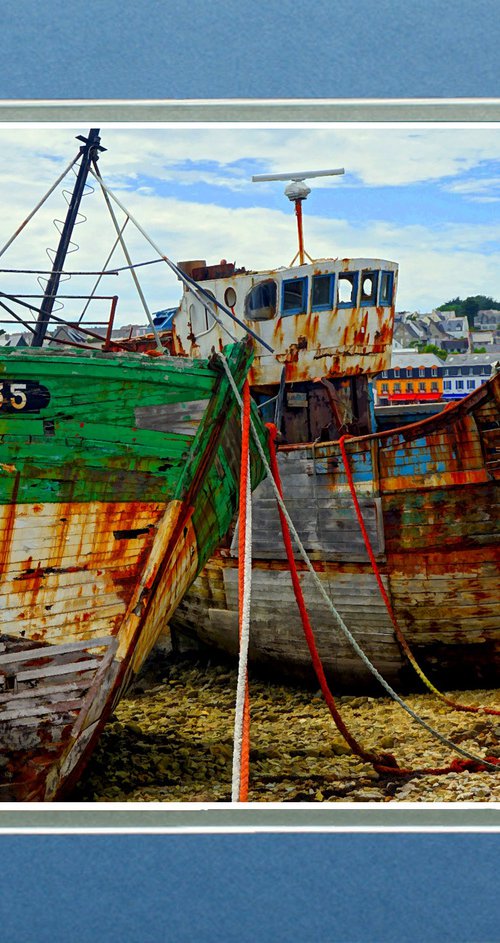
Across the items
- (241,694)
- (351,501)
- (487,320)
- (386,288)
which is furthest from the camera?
(386,288)

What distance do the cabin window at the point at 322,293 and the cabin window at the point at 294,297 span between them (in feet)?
0.22

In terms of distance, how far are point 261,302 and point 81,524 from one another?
3.32 meters

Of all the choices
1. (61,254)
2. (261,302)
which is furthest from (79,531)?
(261,302)

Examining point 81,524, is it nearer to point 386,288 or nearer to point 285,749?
point 285,749

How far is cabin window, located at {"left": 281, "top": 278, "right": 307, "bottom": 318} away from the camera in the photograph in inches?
263

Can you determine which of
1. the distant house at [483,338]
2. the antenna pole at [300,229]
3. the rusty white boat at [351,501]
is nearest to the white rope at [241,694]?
the distant house at [483,338]

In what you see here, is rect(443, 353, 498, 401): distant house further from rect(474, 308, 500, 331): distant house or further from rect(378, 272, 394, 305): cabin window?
rect(378, 272, 394, 305): cabin window

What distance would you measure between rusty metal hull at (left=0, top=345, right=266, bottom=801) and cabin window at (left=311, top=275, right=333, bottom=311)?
2858 mm

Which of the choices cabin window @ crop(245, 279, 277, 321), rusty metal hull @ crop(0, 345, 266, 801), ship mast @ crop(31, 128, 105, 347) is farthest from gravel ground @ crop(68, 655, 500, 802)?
cabin window @ crop(245, 279, 277, 321)

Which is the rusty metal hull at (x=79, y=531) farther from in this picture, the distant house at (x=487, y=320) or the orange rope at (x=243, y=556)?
the distant house at (x=487, y=320)

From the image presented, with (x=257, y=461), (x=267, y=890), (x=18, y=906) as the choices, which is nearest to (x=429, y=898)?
(x=267, y=890)

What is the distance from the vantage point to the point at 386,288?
704 cm

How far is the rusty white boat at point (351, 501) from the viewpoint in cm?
563
